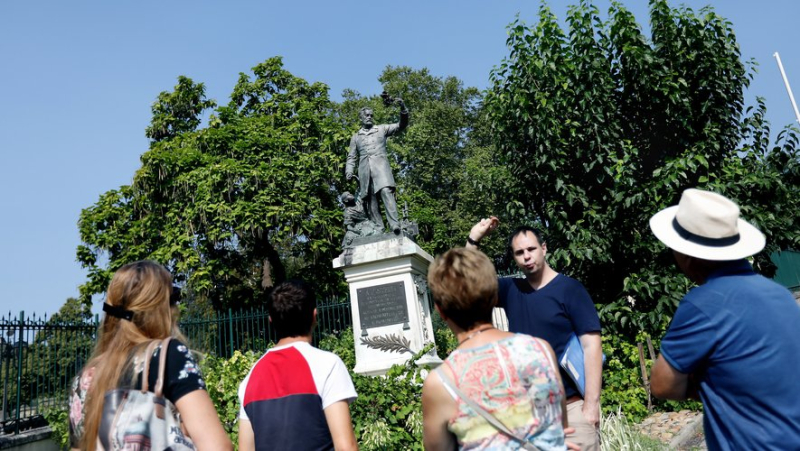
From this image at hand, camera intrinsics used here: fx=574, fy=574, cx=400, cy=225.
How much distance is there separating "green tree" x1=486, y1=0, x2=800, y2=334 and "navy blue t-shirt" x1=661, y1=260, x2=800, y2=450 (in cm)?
798

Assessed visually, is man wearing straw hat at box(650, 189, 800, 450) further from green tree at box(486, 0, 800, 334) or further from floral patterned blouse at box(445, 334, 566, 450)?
green tree at box(486, 0, 800, 334)

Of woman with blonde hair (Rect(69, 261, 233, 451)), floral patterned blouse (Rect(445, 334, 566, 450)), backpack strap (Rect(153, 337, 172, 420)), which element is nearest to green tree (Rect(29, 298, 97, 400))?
woman with blonde hair (Rect(69, 261, 233, 451))

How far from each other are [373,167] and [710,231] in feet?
23.6

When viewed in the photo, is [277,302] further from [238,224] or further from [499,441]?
[238,224]

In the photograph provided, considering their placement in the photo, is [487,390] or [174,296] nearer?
[487,390]

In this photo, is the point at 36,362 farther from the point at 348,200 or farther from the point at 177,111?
the point at 177,111

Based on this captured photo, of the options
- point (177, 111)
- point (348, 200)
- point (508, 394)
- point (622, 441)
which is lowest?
point (622, 441)

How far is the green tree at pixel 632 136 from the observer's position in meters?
9.86

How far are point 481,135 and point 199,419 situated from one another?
95.4 ft

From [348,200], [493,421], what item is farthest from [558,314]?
[348,200]

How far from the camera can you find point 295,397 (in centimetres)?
239

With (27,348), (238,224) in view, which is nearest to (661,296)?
(27,348)

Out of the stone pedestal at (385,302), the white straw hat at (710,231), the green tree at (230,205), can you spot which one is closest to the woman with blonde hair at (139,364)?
the white straw hat at (710,231)

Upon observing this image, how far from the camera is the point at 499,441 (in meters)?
1.84
